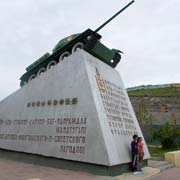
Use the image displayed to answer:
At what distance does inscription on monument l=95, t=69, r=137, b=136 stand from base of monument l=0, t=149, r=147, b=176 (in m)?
1.37

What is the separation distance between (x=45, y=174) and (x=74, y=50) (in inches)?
231

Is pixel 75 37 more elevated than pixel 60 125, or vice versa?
pixel 75 37

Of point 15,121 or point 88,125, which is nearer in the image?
point 88,125

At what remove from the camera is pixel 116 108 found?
12938mm

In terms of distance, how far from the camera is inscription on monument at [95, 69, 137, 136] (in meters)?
11.9

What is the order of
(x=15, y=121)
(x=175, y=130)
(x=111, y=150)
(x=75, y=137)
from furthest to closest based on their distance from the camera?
(x=175, y=130), (x=15, y=121), (x=75, y=137), (x=111, y=150)

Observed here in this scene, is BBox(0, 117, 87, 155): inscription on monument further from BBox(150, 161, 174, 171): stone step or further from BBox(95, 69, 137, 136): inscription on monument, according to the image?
BBox(150, 161, 174, 171): stone step

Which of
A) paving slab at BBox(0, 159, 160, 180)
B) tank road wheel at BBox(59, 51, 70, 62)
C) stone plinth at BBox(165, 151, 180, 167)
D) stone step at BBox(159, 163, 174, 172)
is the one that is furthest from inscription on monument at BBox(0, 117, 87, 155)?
stone plinth at BBox(165, 151, 180, 167)

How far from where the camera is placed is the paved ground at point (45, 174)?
30.6 ft

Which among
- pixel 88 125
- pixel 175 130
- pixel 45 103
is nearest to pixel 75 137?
pixel 88 125

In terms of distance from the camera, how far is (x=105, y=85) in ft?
42.3

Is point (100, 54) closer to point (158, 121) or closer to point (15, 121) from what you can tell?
point (15, 121)

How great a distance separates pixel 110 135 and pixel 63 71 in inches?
135

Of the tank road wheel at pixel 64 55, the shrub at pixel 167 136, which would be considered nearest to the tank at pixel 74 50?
the tank road wheel at pixel 64 55
